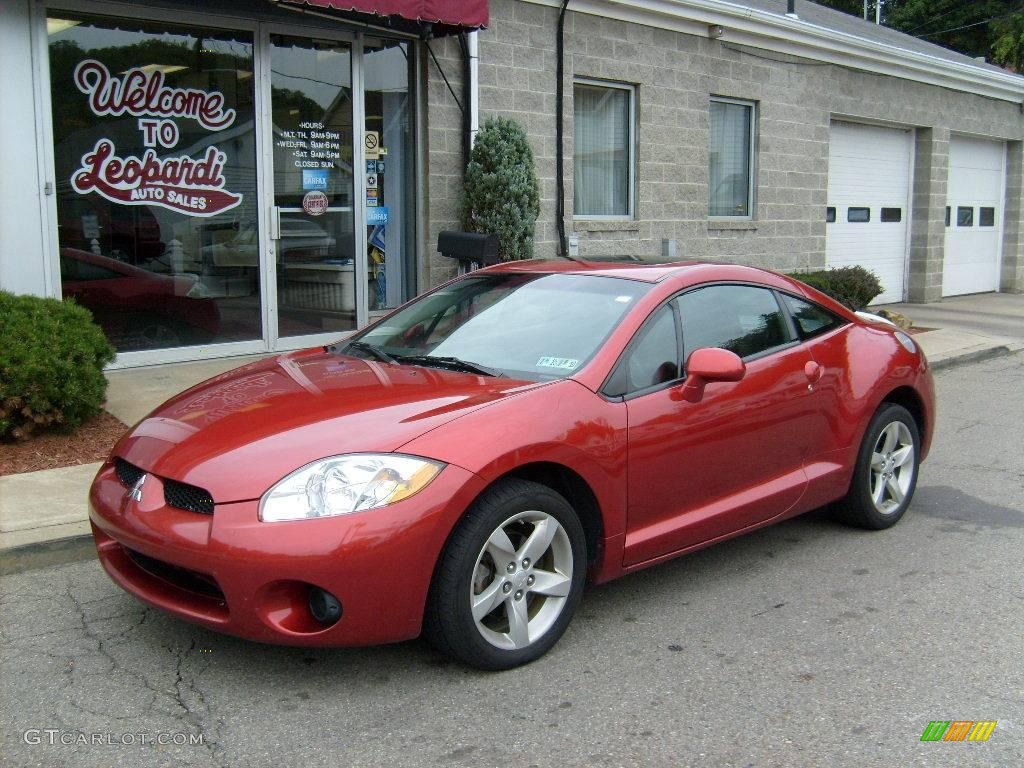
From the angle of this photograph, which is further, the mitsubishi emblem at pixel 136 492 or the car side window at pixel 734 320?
the car side window at pixel 734 320

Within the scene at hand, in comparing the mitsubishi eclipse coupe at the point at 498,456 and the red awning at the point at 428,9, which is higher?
the red awning at the point at 428,9

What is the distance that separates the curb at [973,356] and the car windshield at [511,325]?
758cm

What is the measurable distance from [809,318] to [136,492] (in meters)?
3.36

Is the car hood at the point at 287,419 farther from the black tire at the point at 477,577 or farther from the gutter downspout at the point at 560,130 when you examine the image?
the gutter downspout at the point at 560,130

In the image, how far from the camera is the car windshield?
445cm

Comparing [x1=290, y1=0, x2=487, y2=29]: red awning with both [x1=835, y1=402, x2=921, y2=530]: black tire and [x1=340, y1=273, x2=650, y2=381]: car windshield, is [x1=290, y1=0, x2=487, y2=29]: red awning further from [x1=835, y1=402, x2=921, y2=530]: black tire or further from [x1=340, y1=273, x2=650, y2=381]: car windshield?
[x1=835, y1=402, x2=921, y2=530]: black tire

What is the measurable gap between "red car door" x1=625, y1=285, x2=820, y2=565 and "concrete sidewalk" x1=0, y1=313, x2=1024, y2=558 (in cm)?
283

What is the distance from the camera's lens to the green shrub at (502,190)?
10195mm

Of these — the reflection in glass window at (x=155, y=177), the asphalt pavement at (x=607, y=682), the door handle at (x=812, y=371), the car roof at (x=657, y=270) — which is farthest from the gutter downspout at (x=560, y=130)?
the asphalt pavement at (x=607, y=682)

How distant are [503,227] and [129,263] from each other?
3.47 meters

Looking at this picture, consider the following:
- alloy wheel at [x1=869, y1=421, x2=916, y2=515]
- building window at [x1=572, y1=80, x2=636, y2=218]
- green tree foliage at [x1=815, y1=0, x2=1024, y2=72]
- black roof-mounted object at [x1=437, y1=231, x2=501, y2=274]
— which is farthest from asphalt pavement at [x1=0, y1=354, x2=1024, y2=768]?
green tree foliage at [x1=815, y1=0, x2=1024, y2=72]

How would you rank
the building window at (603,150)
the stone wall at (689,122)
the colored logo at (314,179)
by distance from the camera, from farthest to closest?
the building window at (603,150), the stone wall at (689,122), the colored logo at (314,179)

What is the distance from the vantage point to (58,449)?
6520mm

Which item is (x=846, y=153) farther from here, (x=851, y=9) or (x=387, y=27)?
(x=851, y=9)
